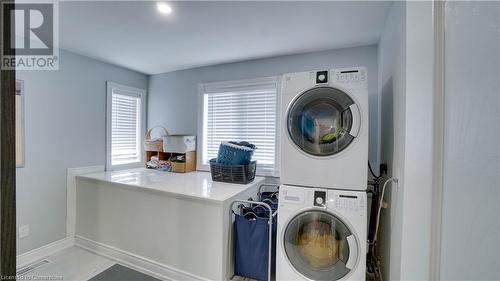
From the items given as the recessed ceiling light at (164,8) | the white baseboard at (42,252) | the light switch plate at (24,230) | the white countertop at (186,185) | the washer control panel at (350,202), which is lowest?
the white baseboard at (42,252)

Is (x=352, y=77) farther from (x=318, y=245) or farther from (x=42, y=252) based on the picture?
(x=42, y=252)

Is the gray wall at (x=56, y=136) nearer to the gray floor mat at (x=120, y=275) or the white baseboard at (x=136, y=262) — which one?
the white baseboard at (x=136, y=262)

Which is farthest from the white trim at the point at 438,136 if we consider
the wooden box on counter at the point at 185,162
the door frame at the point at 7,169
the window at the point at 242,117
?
the wooden box on counter at the point at 185,162

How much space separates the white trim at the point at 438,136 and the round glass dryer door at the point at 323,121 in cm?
112

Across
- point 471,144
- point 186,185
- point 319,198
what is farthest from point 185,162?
point 471,144

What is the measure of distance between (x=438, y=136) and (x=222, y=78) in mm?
2786

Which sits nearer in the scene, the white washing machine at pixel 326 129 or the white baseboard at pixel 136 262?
the white washing machine at pixel 326 129

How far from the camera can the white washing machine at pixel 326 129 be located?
62.2 inches

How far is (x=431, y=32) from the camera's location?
520 millimetres

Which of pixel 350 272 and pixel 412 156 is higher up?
pixel 412 156

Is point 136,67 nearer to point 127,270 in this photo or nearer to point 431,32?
point 127,270

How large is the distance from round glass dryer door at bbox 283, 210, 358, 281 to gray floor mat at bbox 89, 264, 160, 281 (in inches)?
55.0

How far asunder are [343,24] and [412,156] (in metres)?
1.77

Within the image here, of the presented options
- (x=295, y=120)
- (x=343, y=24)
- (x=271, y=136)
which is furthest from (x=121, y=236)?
(x=343, y=24)
